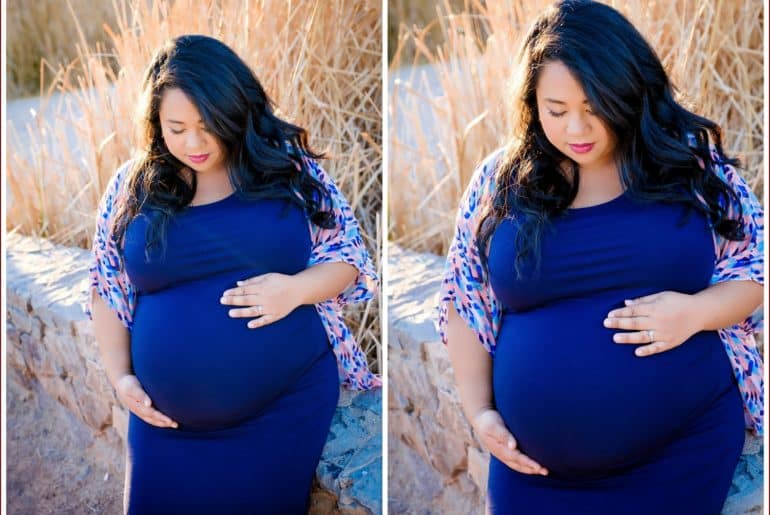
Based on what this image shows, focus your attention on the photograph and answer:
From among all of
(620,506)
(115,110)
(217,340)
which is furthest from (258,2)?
(620,506)

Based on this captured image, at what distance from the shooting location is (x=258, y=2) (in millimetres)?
2857

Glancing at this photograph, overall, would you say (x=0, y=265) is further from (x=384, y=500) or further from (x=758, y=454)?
(x=758, y=454)

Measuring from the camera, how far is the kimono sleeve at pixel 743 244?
2.12 m

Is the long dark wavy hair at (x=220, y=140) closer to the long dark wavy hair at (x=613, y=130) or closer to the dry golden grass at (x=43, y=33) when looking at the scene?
the long dark wavy hair at (x=613, y=130)

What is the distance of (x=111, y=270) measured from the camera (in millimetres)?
2557

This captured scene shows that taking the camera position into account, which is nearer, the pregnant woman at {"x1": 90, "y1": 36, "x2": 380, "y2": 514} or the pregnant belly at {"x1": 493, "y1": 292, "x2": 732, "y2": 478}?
the pregnant belly at {"x1": 493, "y1": 292, "x2": 732, "y2": 478}

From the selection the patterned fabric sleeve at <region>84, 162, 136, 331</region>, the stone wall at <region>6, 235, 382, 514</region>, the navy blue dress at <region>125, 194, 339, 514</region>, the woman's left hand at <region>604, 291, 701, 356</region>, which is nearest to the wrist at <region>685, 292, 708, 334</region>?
the woman's left hand at <region>604, 291, 701, 356</region>

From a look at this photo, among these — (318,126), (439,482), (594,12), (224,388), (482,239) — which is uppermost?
(594,12)

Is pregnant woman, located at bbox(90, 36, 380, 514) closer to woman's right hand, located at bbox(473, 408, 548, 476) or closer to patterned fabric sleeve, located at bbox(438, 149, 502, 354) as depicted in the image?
patterned fabric sleeve, located at bbox(438, 149, 502, 354)

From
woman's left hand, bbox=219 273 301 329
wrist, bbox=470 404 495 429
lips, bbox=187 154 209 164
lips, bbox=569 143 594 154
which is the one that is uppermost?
lips, bbox=569 143 594 154

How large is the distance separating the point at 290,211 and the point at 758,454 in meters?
1.22

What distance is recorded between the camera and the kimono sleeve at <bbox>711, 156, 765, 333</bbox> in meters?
2.12

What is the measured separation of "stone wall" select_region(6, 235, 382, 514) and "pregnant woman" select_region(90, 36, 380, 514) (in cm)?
48

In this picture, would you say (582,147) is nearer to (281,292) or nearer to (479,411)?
(479,411)
